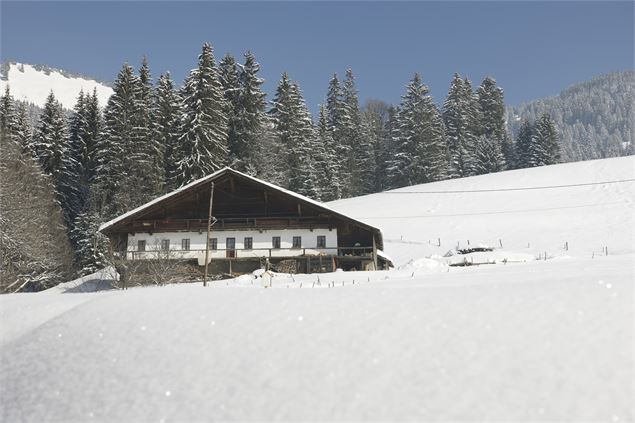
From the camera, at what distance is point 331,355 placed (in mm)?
7621

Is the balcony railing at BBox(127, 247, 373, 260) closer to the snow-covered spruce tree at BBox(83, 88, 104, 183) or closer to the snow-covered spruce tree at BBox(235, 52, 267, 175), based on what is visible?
the snow-covered spruce tree at BBox(235, 52, 267, 175)

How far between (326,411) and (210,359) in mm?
2313

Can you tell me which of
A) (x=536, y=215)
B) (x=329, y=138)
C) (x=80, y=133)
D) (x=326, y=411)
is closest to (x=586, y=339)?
(x=326, y=411)

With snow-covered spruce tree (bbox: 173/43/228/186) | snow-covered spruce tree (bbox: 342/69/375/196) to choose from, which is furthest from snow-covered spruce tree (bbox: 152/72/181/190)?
snow-covered spruce tree (bbox: 342/69/375/196)

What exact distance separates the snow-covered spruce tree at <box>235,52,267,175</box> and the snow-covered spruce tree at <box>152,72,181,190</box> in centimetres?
617

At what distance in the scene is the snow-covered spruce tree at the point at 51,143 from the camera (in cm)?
4975

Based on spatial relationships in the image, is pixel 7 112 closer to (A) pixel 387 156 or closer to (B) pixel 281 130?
(B) pixel 281 130


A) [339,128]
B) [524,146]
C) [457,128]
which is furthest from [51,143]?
[524,146]

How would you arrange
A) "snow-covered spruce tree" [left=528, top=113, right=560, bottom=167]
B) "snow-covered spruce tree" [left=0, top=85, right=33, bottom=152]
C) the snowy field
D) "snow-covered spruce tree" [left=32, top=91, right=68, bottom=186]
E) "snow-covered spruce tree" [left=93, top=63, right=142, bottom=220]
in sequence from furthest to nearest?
1. "snow-covered spruce tree" [left=528, top=113, right=560, bottom=167]
2. "snow-covered spruce tree" [left=32, top=91, right=68, bottom=186]
3. "snow-covered spruce tree" [left=0, top=85, right=33, bottom=152]
4. "snow-covered spruce tree" [left=93, top=63, right=142, bottom=220]
5. the snowy field

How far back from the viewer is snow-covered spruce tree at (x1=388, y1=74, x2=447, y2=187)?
7219 centimetres

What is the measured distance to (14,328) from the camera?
10.9 metres

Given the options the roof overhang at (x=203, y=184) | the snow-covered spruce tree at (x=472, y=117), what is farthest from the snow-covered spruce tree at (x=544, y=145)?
the roof overhang at (x=203, y=184)

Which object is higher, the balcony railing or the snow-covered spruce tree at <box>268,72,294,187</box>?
the snow-covered spruce tree at <box>268,72,294,187</box>

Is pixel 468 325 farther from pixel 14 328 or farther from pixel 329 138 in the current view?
pixel 329 138
